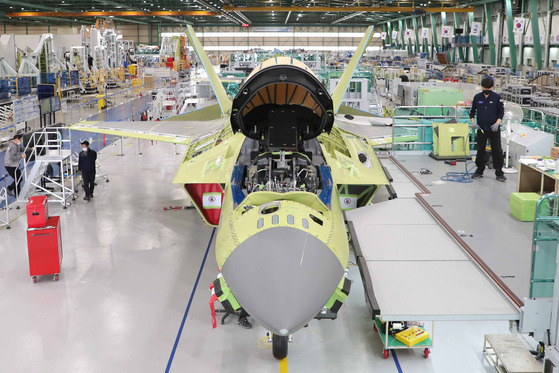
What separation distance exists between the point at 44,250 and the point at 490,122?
9.31 meters

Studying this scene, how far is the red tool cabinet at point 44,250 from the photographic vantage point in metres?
→ 9.89

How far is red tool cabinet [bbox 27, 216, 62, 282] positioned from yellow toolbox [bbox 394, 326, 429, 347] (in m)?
6.69

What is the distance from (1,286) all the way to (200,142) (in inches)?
202

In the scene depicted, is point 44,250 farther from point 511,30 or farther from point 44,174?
point 511,30

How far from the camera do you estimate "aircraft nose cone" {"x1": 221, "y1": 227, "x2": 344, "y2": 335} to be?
527 centimetres

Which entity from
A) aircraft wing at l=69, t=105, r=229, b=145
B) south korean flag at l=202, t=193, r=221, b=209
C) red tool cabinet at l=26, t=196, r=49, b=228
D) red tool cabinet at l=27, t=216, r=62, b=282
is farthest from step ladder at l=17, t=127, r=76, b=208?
south korean flag at l=202, t=193, r=221, b=209

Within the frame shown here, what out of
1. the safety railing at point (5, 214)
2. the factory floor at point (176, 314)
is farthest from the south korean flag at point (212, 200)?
the safety railing at point (5, 214)

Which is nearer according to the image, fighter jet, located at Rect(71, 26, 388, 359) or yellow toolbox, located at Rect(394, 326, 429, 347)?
fighter jet, located at Rect(71, 26, 388, 359)

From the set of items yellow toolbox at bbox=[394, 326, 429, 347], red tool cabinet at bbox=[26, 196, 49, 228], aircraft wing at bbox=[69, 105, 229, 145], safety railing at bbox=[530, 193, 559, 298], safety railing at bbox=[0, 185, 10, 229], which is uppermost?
aircraft wing at bbox=[69, 105, 229, 145]

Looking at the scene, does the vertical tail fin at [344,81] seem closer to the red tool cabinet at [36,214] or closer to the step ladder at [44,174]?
the red tool cabinet at [36,214]

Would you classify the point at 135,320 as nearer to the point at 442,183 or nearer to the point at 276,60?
the point at 276,60

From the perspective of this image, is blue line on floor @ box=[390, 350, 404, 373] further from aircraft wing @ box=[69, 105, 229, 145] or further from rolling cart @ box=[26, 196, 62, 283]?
aircraft wing @ box=[69, 105, 229, 145]

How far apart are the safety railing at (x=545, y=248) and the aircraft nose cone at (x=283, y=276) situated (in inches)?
80.8

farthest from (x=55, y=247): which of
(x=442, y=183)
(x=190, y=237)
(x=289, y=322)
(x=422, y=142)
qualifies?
(x=422, y=142)
